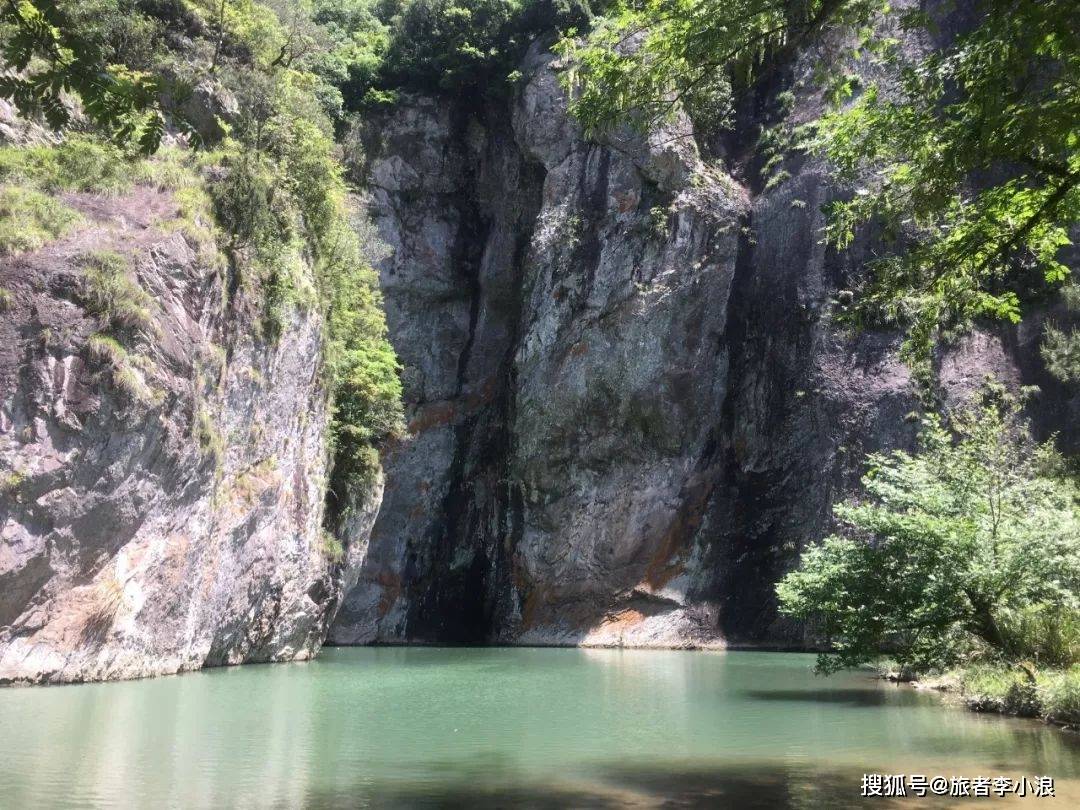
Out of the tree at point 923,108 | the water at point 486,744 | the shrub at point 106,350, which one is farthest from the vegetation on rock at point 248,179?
the tree at point 923,108

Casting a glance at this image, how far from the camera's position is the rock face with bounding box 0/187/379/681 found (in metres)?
13.7

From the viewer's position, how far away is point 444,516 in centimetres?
3572

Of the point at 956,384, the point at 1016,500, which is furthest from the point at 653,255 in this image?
the point at 1016,500

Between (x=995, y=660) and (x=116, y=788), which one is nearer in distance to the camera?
(x=116, y=788)

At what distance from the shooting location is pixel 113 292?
48.8 ft

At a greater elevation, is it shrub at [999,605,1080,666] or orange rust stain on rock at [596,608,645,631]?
shrub at [999,605,1080,666]

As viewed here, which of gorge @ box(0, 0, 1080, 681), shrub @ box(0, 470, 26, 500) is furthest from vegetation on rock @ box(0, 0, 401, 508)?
shrub @ box(0, 470, 26, 500)

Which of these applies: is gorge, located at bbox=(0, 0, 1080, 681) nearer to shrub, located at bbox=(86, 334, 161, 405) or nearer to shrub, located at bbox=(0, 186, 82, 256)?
shrub, located at bbox=(86, 334, 161, 405)

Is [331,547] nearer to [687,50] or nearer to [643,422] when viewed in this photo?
[643,422]

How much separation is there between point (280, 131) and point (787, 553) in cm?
2083

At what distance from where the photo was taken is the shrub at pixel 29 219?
14.3m

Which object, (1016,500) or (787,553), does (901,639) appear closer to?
(1016,500)

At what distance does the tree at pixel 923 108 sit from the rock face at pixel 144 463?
10016 millimetres

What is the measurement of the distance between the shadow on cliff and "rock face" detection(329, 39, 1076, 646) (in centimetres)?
2353
